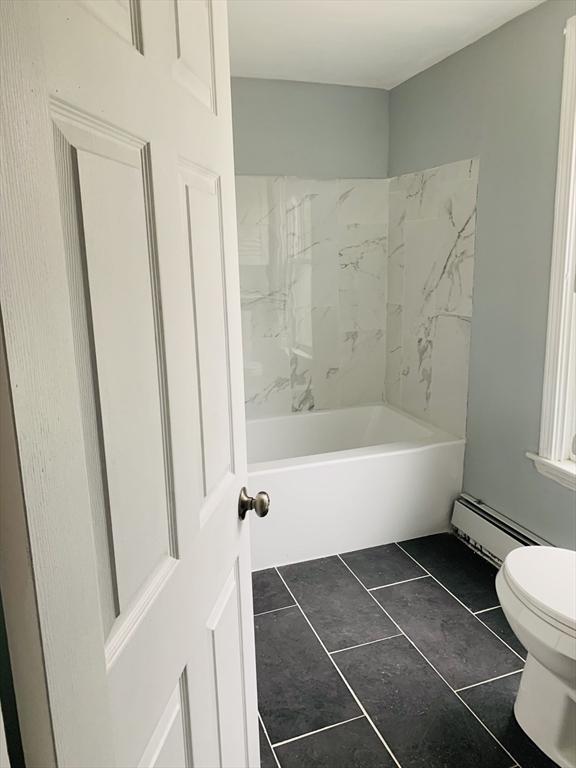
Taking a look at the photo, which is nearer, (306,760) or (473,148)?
(306,760)

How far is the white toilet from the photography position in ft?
4.94

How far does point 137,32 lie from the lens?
71 cm

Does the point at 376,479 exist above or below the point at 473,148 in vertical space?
below

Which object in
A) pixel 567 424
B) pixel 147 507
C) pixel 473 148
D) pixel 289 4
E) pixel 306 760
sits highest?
pixel 289 4

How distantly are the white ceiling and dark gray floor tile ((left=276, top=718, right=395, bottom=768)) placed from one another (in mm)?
2592

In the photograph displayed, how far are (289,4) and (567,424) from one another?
200cm

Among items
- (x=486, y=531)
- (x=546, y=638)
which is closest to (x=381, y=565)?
(x=486, y=531)


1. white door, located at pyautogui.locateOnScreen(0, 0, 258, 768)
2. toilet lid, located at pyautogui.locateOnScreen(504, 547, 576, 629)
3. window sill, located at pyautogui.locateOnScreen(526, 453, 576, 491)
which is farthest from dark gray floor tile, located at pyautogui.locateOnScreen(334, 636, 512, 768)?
window sill, located at pyautogui.locateOnScreen(526, 453, 576, 491)

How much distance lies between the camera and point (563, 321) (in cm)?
223

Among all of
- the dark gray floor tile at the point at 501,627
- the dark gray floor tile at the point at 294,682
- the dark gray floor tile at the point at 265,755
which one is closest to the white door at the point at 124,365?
the dark gray floor tile at the point at 265,755

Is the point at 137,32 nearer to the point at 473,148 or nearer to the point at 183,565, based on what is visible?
the point at 183,565

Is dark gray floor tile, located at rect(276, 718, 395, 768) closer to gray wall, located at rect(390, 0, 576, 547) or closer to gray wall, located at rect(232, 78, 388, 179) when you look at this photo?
gray wall, located at rect(390, 0, 576, 547)

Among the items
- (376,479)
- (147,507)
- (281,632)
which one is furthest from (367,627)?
(147,507)

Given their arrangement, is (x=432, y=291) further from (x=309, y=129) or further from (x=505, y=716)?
(x=505, y=716)
